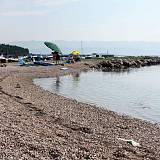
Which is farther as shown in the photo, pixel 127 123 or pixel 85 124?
pixel 127 123

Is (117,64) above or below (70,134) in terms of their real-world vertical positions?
Answer: below

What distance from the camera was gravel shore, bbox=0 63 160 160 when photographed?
14047 mm

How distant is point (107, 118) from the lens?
24641 millimetres

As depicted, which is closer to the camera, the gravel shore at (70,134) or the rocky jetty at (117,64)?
the gravel shore at (70,134)

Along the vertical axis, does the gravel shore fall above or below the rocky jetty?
above

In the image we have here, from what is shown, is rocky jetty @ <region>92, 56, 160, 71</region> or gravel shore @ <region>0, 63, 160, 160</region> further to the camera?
rocky jetty @ <region>92, 56, 160, 71</region>

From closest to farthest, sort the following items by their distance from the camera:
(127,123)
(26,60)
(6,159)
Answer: (6,159), (127,123), (26,60)

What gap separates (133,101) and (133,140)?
62.8 feet

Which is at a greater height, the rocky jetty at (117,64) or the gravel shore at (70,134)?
the gravel shore at (70,134)

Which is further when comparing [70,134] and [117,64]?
[117,64]

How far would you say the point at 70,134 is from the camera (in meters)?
18.0

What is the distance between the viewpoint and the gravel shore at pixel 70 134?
1405cm

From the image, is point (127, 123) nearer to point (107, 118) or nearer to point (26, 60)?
point (107, 118)

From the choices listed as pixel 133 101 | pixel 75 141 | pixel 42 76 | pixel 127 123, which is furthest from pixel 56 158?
pixel 42 76
